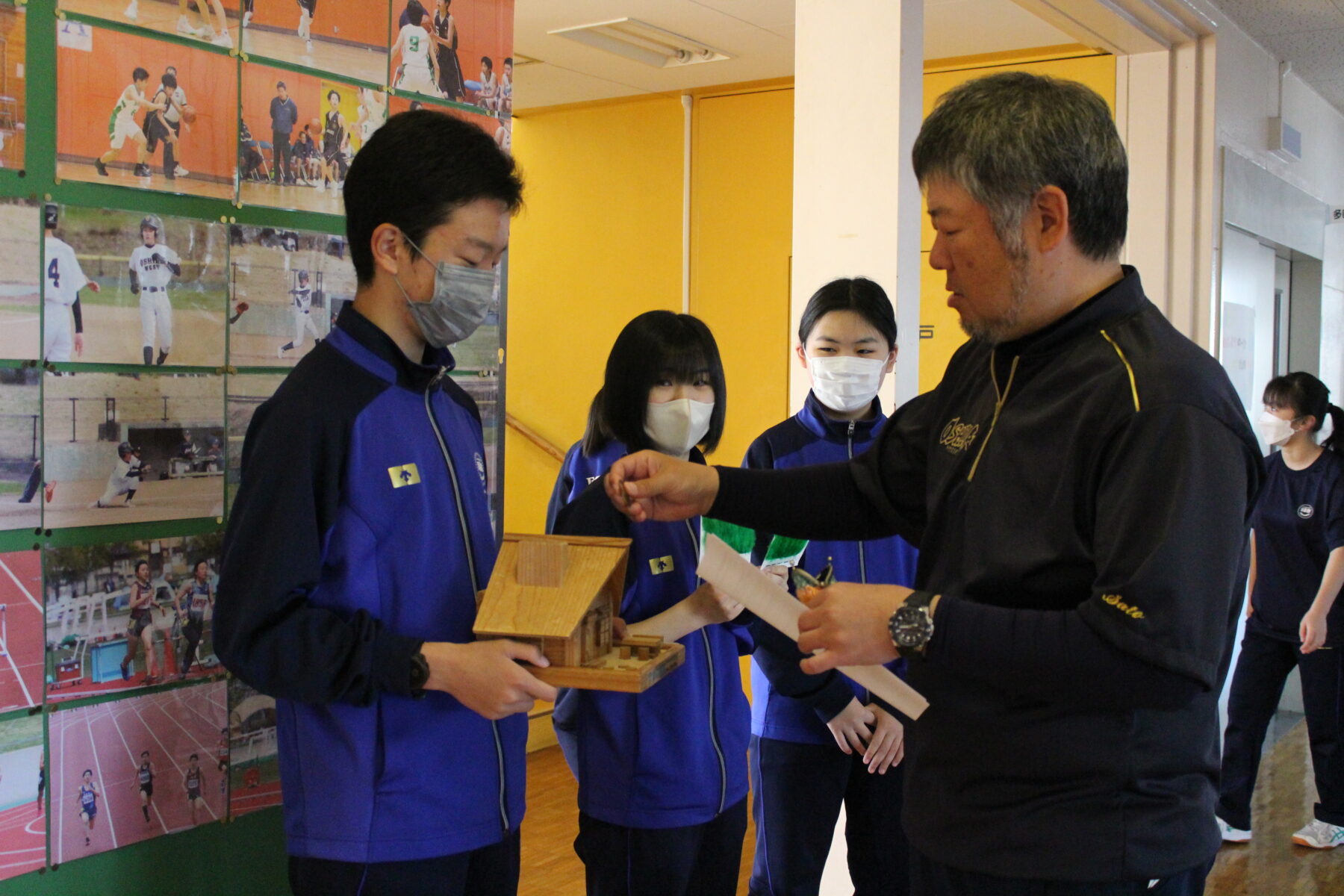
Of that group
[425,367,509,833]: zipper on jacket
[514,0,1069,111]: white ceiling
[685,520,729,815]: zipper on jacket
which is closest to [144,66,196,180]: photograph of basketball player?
[425,367,509,833]: zipper on jacket

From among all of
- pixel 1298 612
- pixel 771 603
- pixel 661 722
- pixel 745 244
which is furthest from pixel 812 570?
pixel 745 244

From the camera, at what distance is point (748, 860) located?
406cm

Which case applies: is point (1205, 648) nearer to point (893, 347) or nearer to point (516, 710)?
point (516, 710)

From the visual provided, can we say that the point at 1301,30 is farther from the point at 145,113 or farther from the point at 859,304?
the point at 145,113

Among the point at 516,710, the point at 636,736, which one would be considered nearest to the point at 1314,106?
the point at 636,736

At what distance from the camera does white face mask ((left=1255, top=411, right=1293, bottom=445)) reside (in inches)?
186

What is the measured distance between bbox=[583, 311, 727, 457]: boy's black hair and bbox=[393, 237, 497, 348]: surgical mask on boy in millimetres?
569

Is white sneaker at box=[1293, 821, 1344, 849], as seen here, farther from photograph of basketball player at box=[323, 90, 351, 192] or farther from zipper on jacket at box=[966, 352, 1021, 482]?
photograph of basketball player at box=[323, 90, 351, 192]

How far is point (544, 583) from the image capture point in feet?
5.02

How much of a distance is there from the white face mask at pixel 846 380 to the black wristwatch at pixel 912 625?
1267 millimetres

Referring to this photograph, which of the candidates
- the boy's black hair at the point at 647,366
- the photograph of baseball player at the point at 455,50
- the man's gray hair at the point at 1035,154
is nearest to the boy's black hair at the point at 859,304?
the boy's black hair at the point at 647,366

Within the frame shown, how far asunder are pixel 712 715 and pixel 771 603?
2.19ft

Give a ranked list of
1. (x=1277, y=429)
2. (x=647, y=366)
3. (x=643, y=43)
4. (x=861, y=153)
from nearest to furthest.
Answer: (x=647, y=366) → (x=861, y=153) → (x=1277, y=429) → (x=643, y=43)

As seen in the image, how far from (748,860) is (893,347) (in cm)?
220
